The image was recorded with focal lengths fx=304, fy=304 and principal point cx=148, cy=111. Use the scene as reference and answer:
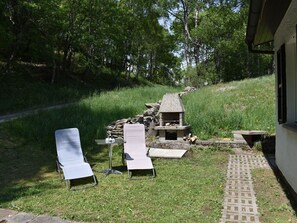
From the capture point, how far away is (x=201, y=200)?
14.7 ft

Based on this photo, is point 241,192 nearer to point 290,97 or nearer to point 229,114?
point 290,97

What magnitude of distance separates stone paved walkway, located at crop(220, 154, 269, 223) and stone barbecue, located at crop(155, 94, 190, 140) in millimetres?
1731

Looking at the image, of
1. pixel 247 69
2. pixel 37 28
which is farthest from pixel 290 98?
pixel 247 69

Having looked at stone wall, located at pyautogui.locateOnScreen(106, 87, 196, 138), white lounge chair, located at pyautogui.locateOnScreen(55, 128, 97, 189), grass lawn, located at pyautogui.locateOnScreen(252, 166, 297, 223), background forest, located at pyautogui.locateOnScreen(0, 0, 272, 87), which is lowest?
grass lawn, located at pyautogui.locateOnScreen(252, 166, 297, 223)

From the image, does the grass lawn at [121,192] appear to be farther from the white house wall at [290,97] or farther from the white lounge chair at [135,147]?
the white house wall at [290,97]

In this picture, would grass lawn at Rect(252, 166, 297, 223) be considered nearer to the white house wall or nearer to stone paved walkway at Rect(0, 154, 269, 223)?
stone paved walkway at Rect(0, 154, 269, 223)

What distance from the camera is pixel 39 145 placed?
26.3 feet

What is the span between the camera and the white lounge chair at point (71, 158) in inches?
220

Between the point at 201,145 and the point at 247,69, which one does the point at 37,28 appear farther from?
the point at 247,69

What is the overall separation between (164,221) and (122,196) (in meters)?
1.20

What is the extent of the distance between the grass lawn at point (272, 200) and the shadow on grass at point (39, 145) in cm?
282

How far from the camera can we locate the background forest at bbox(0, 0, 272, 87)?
54.6 ft

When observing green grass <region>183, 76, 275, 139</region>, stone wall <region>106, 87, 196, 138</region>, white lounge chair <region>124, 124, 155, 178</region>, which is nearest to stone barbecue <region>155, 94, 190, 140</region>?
stone wall <region>106, 87, 196, 138</region>

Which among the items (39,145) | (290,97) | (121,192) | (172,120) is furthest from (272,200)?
(39,145)
